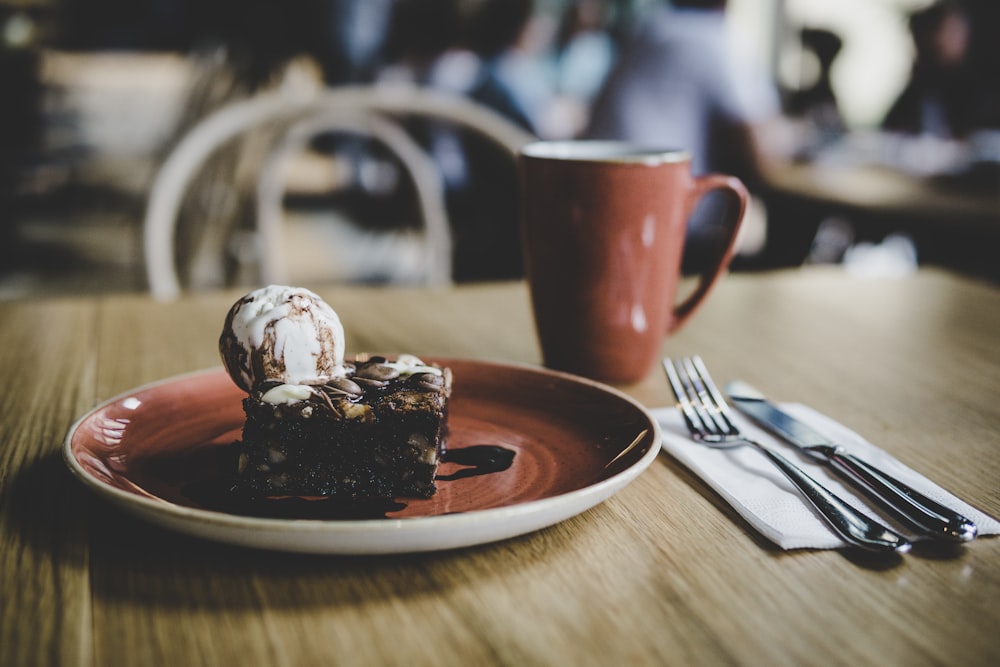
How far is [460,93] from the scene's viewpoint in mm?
3584

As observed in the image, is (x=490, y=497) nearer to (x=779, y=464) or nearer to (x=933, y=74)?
(x=779, y=464)

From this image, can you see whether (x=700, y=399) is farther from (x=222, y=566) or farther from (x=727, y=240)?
(x=222, y=566)

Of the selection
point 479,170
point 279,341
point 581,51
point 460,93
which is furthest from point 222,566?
point 581,51

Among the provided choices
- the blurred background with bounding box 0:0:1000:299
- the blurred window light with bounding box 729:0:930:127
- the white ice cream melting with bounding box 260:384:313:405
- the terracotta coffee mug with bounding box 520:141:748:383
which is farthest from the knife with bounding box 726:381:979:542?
the blurred window light with bounding box 729:0:930:127

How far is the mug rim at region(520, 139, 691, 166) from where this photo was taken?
26.6 inches

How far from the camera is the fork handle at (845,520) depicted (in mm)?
425

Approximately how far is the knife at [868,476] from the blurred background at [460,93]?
3.28ft

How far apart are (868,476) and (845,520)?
63 millimetres

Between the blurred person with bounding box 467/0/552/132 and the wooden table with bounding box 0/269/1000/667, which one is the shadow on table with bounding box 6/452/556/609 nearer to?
the wooden table with bounding box 0/269/1000/667

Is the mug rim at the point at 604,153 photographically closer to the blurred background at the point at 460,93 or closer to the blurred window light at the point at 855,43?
the blurred background at the point at 460,93

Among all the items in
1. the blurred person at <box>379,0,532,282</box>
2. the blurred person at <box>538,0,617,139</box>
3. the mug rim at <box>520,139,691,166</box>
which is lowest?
the blurred person at <box>379,0,532,282</box>

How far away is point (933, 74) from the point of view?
151 inches

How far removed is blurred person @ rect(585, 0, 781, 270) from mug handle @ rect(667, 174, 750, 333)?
1335mm

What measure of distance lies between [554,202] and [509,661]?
0.43 metres
